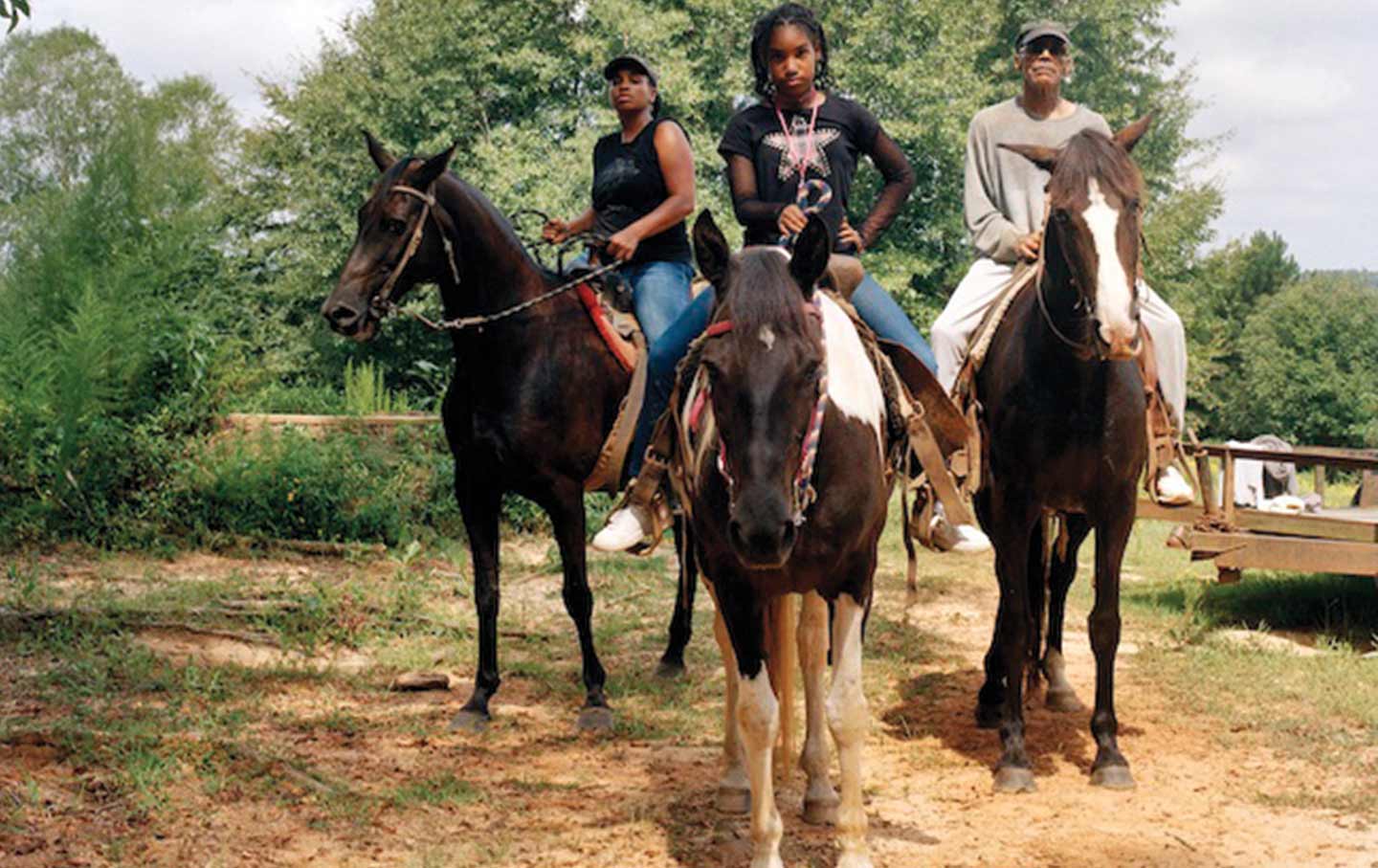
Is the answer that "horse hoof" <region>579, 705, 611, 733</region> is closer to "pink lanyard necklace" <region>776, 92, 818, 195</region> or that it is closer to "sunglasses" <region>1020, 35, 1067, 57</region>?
"pink lanyard necklace" <region>776, 92, 818, 195</region>

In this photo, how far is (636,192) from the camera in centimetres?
680

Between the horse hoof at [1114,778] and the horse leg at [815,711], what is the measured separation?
1.32 metres

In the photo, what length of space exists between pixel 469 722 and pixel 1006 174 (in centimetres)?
391

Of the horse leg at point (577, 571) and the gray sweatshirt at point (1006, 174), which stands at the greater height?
the gray sweatshirt at point (1006, 174)

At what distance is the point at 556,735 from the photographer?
6.11 meters

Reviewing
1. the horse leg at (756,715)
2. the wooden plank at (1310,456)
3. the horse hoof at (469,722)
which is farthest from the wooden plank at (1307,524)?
the horse leg at (756,715)

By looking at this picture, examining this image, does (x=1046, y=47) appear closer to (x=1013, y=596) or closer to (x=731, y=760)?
(x=1013, y=596)

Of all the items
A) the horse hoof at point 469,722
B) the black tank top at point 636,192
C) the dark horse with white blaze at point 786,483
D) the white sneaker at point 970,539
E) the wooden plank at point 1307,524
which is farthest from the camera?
the wooden plank at point 1307,524

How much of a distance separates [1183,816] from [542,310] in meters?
3.85

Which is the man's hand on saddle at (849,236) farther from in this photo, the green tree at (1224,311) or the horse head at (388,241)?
the green tree at (1224,311)

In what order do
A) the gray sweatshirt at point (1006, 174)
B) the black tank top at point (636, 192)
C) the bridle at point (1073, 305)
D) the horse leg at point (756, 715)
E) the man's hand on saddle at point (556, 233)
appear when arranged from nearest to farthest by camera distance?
the horse leg at point (756, 715) → the bridle at point (1073, 305) → the gray sweatshirt at point (1006, 174) → the black tank top at point (636, 192) → the man's hand on saddle at point (556, 233)

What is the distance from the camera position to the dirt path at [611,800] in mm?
4363

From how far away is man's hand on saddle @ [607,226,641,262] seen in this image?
6.47m

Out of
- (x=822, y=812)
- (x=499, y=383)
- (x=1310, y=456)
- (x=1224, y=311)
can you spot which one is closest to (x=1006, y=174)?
(x=499, y=383)
